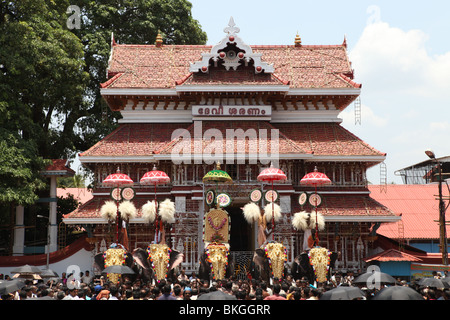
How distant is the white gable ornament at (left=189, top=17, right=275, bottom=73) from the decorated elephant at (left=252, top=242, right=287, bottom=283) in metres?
11.3

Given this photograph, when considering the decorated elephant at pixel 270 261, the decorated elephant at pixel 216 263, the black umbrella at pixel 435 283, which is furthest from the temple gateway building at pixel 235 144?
the black umbrella at pixel 435 283

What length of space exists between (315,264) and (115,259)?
7.51 meters

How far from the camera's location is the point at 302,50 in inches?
1325

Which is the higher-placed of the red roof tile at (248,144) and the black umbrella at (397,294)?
the red roof tile at (248,144)

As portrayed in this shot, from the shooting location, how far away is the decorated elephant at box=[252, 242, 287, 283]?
20.8 meters

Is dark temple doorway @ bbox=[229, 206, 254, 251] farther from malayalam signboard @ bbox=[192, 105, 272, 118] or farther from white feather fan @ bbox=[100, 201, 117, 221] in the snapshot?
white feather fan @ bbox=[100, 201, 117, 221]

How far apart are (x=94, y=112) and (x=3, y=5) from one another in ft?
31.7

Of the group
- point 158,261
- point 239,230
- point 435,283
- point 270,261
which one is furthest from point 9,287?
point 239,230

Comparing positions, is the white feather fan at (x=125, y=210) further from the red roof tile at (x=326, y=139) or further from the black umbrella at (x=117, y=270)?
the red roof tile at (x=326, y=139)

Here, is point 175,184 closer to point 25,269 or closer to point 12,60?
point 25,269

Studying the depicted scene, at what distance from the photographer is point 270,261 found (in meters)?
20.8

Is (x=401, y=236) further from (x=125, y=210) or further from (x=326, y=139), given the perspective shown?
(x=125, y=210)

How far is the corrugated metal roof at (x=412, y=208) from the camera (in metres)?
33.1

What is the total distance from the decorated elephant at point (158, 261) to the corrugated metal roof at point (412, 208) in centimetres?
1569
